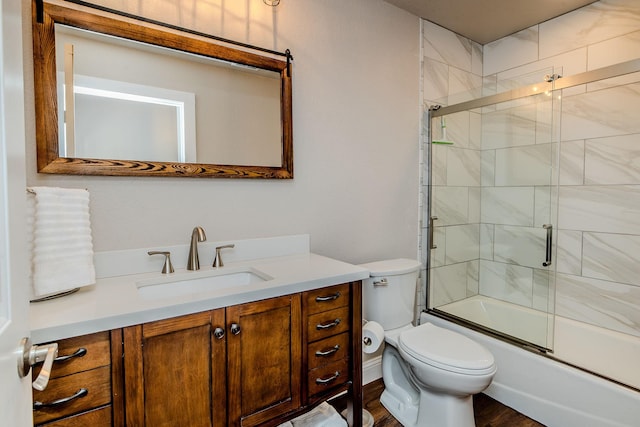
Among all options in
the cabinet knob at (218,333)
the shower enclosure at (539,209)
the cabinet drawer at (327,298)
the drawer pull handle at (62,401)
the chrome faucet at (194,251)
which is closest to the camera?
the drawer pull handle at (62,401)

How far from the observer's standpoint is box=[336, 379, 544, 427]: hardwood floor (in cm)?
178

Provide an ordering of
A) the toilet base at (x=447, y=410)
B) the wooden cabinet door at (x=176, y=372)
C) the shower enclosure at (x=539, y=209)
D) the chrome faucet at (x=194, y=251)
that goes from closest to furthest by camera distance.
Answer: the wooden cabinet door at (x=176, y=372), the chrome faucet at (x=194, y=251), the toilet base at (x=447, y=410), the shower enclosure at (x=539, y=209)

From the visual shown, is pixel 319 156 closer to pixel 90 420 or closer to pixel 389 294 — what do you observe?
pixel 389 294

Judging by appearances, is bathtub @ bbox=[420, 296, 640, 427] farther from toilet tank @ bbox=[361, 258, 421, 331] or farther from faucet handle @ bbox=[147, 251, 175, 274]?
faucet handle @ bbox=[147, 251, 175, 274]

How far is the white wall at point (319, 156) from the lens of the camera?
1.45 m

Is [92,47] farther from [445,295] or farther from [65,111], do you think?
[445,295]

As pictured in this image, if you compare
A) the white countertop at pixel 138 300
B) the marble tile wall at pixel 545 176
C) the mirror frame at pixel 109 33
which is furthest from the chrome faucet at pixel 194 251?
the marble tile wall at pixel 545 176

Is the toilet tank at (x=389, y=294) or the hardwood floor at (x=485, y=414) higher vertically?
the toilet tank at (x=389, y=294)

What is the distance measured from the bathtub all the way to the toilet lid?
432 millimetres

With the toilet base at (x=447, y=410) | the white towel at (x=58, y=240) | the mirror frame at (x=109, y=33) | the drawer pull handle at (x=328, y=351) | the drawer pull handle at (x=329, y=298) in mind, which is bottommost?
the toilet base at (x=447, y=410)

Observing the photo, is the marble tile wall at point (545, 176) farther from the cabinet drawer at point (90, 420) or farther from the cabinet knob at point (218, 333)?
the cabinet drawer at point (90, 420)

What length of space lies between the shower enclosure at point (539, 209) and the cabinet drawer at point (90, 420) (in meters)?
2.05

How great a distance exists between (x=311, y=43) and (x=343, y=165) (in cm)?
72

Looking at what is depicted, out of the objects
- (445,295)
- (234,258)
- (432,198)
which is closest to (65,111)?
(234,258)
